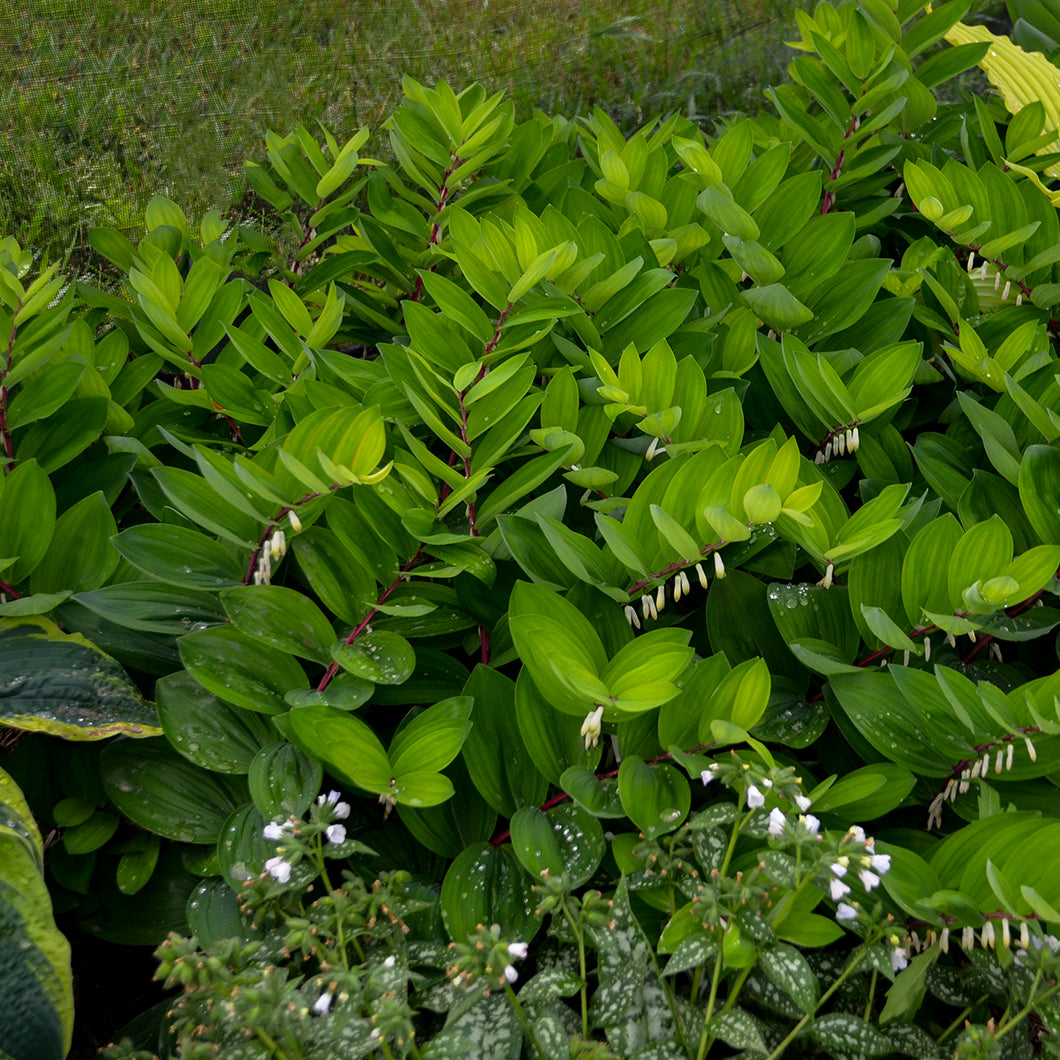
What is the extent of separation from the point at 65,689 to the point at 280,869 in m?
0.35

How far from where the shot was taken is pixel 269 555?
1.05m

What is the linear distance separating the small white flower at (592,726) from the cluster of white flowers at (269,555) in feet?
1.17

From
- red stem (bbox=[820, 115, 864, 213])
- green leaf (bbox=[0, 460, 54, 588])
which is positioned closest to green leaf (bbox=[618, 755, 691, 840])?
green leaf (bbox=[0, 460, 54, 588])

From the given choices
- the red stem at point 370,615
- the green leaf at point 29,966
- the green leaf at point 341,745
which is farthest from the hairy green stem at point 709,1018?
the green leaf at point 29,966

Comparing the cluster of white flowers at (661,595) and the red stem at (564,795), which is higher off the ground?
the cluster of white flowers at (661,595)

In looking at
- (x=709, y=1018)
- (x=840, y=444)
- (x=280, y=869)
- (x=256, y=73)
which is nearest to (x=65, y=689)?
(x=280, y=869)

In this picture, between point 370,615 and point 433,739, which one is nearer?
point 433,739

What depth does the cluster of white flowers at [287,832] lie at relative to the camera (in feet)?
2.80

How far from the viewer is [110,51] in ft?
9.55

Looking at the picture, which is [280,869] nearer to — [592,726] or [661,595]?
[592,726]

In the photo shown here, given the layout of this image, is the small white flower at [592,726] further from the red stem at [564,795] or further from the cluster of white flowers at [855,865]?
the cluster of white flowers at [855,865]

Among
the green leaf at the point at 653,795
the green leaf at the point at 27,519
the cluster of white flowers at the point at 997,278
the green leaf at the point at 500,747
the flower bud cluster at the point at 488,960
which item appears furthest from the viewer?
the cluster of white flowers at the point at 997,278

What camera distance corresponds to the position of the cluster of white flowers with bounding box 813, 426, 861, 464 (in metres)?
1.20

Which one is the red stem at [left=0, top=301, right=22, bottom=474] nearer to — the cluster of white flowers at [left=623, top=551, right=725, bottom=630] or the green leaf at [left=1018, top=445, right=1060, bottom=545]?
the cluster of white flowers at [left=623, top=551, right=725, bottom=630]
